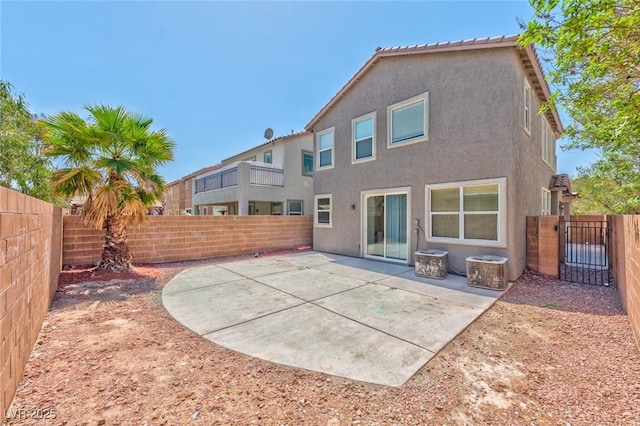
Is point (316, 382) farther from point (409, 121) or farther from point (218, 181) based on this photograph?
point (218, 181)

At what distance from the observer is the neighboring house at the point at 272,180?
15.4 metres

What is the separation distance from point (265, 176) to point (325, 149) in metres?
5.30

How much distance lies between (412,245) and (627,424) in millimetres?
6501

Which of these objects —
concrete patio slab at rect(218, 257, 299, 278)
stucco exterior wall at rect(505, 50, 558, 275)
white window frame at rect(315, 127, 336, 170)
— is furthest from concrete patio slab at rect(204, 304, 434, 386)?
white window frame at rect(315, 127, 336, 170)

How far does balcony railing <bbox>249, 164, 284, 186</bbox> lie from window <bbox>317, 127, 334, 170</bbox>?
482 centimetres

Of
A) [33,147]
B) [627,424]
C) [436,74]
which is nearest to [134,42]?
[33,147]

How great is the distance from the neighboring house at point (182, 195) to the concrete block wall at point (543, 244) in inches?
931

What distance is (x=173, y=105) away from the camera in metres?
16.5

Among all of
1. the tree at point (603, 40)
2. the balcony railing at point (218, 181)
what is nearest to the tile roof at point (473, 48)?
the tree at point (603, 40)

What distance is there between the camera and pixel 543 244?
23.8 feet

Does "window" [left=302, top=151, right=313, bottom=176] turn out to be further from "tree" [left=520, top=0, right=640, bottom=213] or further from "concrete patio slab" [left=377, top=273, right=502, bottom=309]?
"tree" [left=520, top=0, right=640, bottom=213]

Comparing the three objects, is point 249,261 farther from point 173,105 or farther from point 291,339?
point 173,105

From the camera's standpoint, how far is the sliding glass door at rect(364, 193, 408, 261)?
913 centimetres

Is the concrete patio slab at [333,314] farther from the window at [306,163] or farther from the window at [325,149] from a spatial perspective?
the window at [306,163]
